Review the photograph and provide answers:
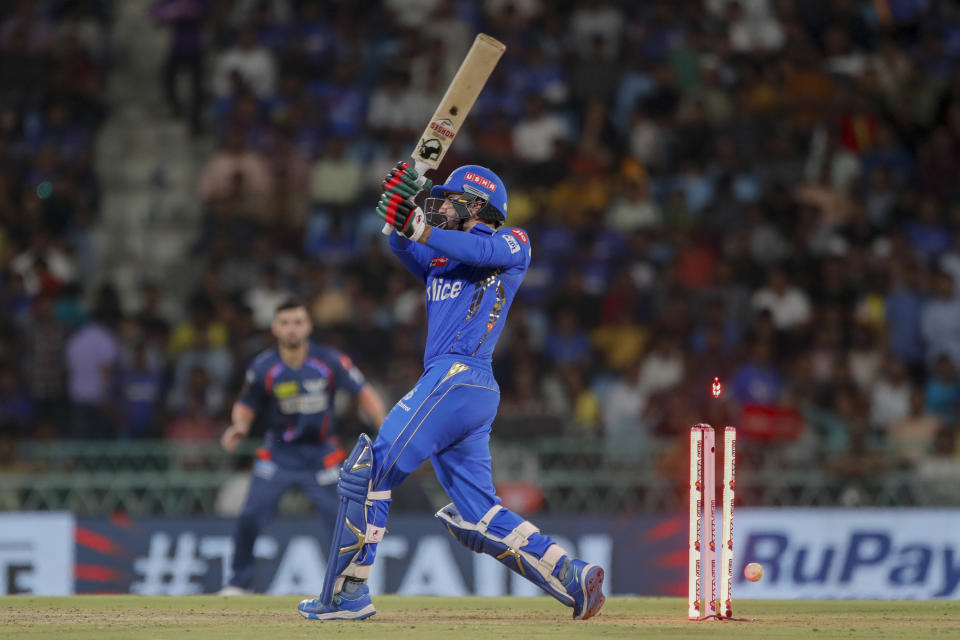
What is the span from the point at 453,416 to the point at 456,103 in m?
1.78

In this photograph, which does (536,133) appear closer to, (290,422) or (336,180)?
(336,180)

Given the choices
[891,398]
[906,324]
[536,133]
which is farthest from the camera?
[536,133]

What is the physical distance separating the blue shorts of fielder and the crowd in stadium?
535 cm

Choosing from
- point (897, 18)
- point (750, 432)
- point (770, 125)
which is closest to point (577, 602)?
point (750, 432)

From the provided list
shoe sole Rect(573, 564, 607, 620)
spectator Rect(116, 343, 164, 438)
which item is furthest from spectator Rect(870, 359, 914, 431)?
shoe sole Rect(573, 564, 607, 620)

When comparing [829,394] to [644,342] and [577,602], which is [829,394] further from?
[577,602]

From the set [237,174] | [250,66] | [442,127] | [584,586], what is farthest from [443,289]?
[250,66]

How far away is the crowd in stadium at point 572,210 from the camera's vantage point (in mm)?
15031

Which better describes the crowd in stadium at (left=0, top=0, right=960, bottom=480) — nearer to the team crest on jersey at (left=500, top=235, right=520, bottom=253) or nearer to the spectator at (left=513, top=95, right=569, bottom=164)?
the spectator at (left=513, top=95, right=569, bottom=164)

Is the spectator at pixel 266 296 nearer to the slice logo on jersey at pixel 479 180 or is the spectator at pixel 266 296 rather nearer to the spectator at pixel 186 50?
Result: the spectator at pixel 186 50

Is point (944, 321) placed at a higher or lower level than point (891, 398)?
higher

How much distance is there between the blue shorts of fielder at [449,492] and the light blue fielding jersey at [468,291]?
0.33 feet

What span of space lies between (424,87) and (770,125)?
3.98 m

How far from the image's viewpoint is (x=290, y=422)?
1166 cm
